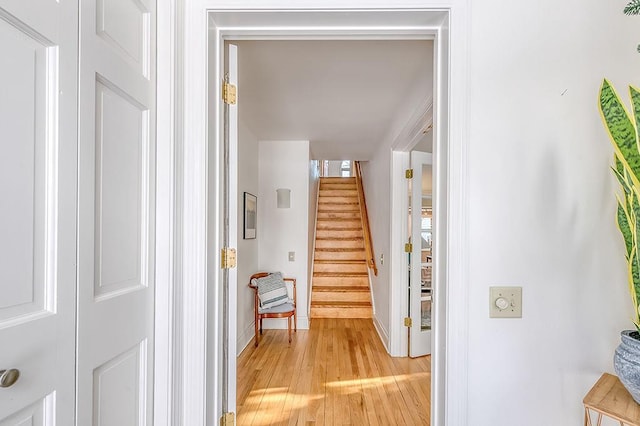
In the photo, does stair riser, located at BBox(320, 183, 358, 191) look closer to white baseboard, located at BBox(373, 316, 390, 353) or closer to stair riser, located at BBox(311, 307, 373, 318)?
stair riser, located at BBox(311, 307, 373, 318)

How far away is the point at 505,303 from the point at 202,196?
1.18 meters

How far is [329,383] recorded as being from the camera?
2680 mm

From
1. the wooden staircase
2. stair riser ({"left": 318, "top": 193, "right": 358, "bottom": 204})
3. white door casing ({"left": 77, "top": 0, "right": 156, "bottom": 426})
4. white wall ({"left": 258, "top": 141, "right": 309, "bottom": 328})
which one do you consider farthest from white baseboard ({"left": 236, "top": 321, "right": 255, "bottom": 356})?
stair riser ({"left": 318, "top": 193, "right": 358, "bottom": 204})

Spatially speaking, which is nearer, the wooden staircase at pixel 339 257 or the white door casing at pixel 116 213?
the white door casing at pixel 116 213

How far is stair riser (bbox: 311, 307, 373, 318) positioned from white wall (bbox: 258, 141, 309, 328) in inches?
20.9

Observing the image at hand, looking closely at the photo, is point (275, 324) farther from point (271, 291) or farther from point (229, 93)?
point (229, 93)

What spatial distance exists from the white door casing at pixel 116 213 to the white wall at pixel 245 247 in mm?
2219

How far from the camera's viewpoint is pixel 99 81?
88cm

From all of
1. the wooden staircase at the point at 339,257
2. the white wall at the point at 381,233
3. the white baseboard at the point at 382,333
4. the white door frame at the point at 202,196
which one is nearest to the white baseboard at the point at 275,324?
the wooden staircase at the point at 339,257

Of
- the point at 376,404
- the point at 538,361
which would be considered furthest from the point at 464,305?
the point at 376,404

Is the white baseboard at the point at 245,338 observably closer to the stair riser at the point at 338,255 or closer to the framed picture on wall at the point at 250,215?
the framed picture on wall at the point at 250,215

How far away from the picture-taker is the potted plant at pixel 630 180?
0.81m

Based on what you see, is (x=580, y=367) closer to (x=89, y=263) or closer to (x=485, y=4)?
(x=485, y=4)

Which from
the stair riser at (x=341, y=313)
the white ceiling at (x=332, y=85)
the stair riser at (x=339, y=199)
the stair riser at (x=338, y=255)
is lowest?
the stair riser at (x=341, y=313)
